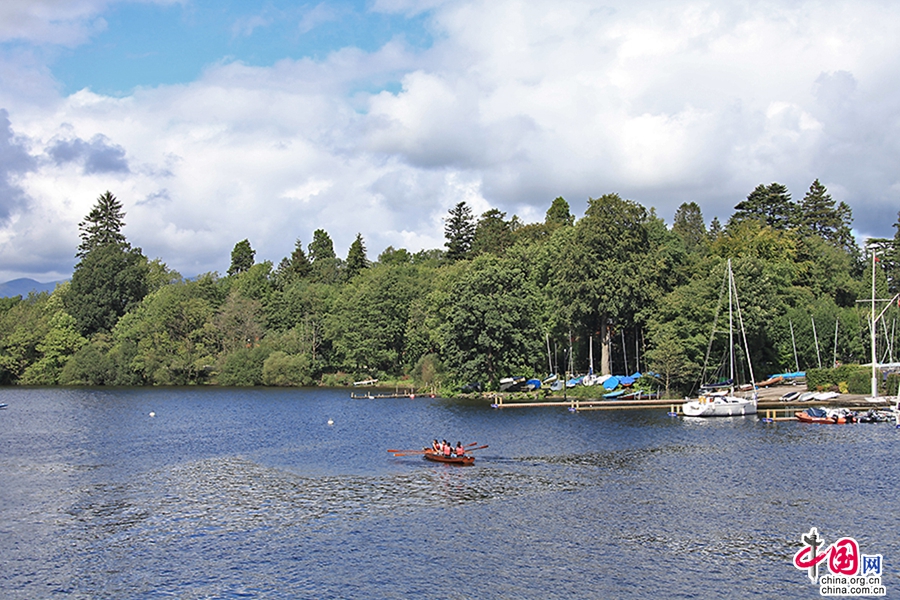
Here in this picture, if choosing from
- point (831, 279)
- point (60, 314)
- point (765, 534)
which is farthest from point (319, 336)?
point (765, 534)

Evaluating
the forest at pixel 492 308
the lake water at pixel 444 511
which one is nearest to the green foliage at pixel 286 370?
the forest at pixel 492 308

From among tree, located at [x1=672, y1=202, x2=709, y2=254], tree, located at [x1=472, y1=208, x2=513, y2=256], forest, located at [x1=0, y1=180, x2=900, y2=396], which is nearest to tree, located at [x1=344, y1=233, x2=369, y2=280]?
forest, located at [x1=0, y1=180, x2=900, y2=396]

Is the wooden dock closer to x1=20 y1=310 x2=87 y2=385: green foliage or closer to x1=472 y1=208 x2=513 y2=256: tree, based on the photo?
x1=472 y1=208 x2=513 y2=256: tree

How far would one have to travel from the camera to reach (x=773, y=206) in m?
134

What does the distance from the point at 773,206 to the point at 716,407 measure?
69919 millimetres

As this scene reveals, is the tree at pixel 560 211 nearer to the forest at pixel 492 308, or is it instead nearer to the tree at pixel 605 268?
the forest at pixel 492 308

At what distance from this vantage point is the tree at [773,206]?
133250 mm

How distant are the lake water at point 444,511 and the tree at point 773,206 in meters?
73.5

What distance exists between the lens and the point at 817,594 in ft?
91.1

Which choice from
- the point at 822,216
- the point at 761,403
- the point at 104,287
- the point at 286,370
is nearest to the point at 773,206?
the point at 822,216

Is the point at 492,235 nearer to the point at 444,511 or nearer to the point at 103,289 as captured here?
the point at 103,289

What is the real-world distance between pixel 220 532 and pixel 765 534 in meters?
24.9

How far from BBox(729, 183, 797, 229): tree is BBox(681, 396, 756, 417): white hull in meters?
64.8

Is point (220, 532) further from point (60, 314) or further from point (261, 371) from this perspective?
point (60, 314)
